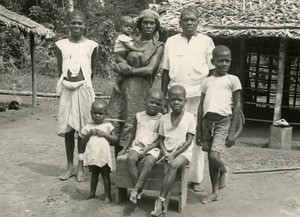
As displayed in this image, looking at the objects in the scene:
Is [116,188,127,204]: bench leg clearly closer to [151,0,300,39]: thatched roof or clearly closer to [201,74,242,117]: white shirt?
[201,74,242,117]: white shirt

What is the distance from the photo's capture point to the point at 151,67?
524 centimetres

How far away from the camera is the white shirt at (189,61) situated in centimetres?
521

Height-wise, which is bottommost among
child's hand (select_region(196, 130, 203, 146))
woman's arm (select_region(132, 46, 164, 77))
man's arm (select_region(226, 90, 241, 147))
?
child's hand (select_region(196, 130, 203, 146))

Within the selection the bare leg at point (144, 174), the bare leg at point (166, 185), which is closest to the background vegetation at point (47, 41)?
the bare leg at point (144, 174)

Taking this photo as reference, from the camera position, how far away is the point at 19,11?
66.0 feet

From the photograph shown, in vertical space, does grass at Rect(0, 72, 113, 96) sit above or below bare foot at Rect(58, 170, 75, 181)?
above

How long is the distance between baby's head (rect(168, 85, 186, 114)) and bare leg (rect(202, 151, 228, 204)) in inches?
25.8

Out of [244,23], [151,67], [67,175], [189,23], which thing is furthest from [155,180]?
[244,23]

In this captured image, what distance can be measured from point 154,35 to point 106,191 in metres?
1.85

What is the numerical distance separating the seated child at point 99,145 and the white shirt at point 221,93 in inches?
44.0

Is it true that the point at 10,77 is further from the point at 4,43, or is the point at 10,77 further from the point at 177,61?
the point at 177,61

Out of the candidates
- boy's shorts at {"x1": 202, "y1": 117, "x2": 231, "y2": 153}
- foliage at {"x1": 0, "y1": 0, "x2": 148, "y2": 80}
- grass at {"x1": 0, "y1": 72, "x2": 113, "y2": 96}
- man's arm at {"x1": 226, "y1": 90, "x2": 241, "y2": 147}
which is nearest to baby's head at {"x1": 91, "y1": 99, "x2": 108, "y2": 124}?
boy's shorts at {"x1": 202, "y1": 117, "x2": 231, "y2": 153}

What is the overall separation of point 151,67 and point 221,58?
2.64 ft

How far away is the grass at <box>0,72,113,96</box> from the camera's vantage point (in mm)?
15852
